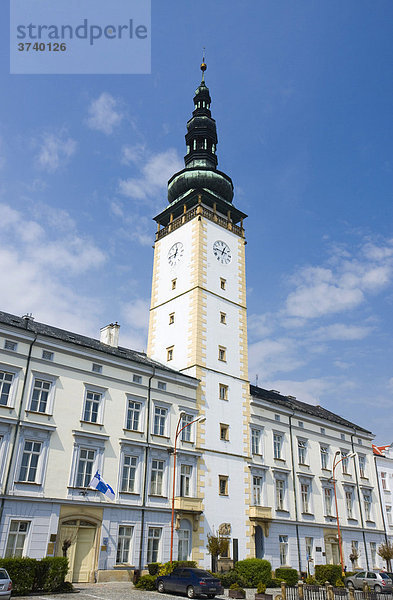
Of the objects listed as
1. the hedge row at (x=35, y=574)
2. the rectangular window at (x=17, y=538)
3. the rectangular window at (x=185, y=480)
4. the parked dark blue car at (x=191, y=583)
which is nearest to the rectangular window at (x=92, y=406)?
the rectangular window at (x=17, y=538)

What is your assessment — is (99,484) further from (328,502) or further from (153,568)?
(328,502)

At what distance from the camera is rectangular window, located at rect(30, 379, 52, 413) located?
93.6 feet

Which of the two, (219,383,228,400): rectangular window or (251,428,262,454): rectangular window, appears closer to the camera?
(219,383,228,400): rectangular window

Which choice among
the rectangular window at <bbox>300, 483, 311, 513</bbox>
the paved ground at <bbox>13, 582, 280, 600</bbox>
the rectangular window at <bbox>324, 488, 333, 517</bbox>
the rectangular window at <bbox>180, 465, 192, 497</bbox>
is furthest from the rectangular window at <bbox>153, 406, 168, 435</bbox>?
the rectangular window at <bbox>324, 488, 333, 517</bbox>

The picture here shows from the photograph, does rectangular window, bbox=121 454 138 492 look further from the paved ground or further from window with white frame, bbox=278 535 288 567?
window with white frame, bbox=278 535 288 567

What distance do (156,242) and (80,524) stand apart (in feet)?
96.7

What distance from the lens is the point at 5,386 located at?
2766cm

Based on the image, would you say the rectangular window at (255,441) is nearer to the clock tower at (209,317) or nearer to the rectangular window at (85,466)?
the clock tower at (209,317)

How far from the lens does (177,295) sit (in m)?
45.0

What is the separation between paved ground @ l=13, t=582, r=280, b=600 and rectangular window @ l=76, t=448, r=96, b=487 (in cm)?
535

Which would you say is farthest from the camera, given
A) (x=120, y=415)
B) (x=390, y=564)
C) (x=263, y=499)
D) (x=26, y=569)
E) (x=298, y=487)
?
(x=390, y=564)

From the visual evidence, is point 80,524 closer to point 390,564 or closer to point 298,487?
point 298,487

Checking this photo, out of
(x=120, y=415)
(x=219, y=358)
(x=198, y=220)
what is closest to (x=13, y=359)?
(x=120, y=415)

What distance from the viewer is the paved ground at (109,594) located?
22.0 m
